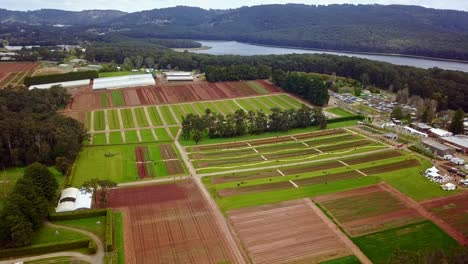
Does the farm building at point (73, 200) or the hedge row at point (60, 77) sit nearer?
the farm building at point (73, 200)

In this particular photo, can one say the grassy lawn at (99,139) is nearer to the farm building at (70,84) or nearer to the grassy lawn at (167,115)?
the grassy lawn at (167,115)

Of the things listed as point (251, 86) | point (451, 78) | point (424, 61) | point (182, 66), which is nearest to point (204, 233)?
point (251, 86)

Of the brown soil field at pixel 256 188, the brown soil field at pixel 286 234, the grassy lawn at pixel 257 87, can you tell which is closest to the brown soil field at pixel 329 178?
the brown soil field at pixel 256 188

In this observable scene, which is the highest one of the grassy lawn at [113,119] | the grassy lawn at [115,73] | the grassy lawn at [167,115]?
the grassy lawn at [115,73]

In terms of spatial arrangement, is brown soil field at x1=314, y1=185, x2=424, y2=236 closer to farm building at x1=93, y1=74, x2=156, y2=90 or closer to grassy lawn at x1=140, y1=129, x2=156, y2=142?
grassy lawn at x1=140, y1=129, x2=156, y2=142

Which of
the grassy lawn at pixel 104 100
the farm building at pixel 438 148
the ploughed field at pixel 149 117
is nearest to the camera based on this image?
the farm building at pixel 438 148

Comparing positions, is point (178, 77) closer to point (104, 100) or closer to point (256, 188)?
point (104, 100)

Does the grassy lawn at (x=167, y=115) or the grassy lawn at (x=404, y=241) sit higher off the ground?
the grassy lawn at (x=167, y=115)

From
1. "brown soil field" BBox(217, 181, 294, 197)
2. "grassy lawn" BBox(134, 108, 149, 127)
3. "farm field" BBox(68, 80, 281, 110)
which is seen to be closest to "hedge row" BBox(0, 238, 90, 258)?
"brown soil field" BBox(217, 181, 294, 197)
